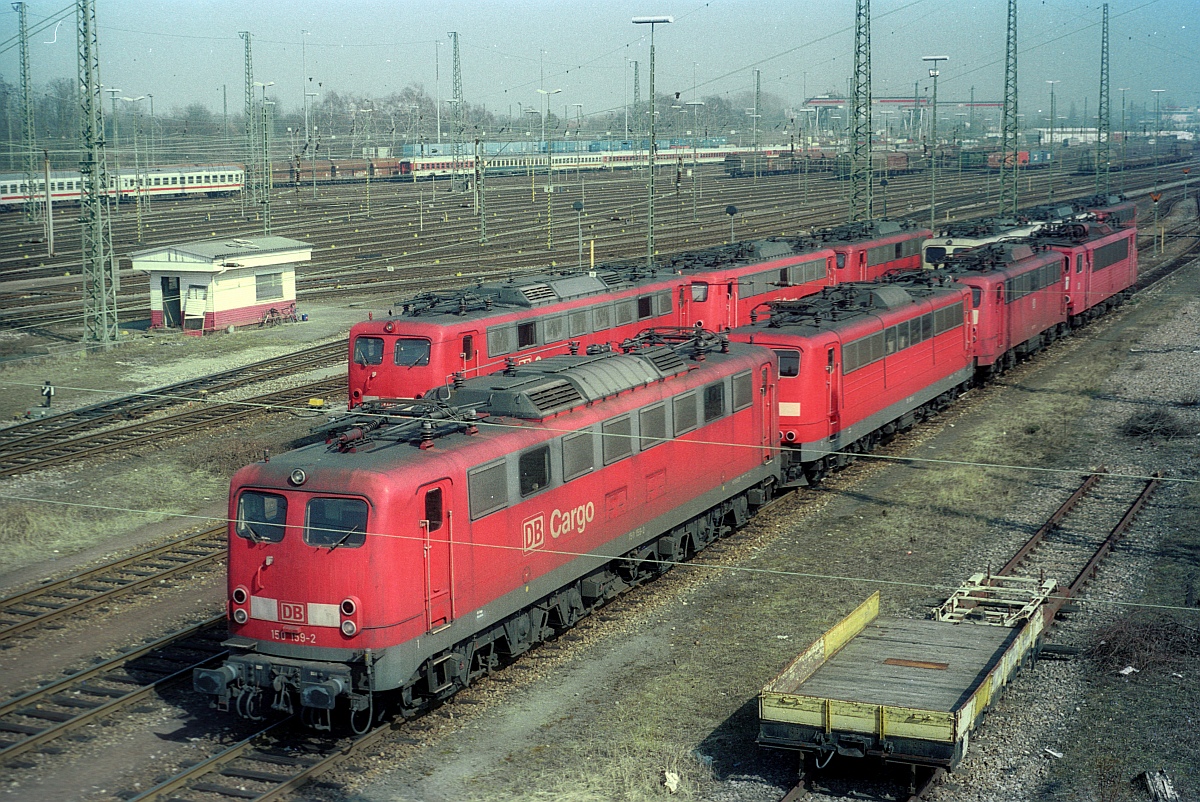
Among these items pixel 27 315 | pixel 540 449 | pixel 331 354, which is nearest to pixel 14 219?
pixel 27 315

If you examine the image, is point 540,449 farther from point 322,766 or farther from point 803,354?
point 803,354

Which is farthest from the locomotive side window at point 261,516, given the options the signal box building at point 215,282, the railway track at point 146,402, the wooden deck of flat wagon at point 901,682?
the signal box building at point 215,282

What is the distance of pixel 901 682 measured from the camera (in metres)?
15.0

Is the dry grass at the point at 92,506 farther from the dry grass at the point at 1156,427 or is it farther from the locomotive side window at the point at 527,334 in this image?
the dry grass at the point at 1156,427

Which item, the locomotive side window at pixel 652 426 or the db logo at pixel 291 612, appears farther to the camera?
Result: the locomotive side window at pixel 652 426

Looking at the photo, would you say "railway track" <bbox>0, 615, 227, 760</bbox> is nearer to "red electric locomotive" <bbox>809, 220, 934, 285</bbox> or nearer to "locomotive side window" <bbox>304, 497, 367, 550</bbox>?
"locomotive side window" <bbox>304, 497, 367, 550</bbox>

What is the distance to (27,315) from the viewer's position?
176 feet

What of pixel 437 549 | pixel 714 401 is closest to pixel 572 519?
pixel 437 549

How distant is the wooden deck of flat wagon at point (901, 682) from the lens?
1344 cm

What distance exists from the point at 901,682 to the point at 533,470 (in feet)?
17.6

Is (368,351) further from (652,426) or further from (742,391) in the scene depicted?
(652,426)

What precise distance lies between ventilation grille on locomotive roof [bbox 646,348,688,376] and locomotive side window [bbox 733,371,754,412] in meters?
1.64

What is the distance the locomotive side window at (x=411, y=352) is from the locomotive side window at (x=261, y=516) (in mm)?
12591

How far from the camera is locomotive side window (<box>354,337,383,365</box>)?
27.9 m
